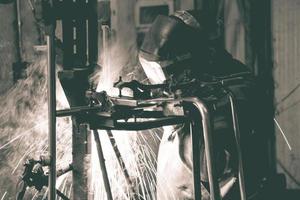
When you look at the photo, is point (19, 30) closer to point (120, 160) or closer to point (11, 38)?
point (11, 38)

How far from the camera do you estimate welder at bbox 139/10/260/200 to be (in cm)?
433

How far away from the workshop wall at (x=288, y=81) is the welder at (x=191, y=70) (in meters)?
2.57

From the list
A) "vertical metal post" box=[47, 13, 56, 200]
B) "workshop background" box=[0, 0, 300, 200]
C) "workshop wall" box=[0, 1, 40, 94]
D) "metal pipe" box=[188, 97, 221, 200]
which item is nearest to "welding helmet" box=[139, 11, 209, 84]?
"metal pipe" box=[188, 97, 221, 200]

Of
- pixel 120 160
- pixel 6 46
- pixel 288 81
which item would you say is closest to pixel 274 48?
pixel 288 81

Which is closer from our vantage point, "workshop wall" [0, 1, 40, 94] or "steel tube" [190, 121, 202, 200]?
"steel tube" [190, 121, 202, 200]

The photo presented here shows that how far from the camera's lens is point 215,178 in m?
3.23

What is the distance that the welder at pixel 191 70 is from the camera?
433 cm

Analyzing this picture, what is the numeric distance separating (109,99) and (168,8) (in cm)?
386

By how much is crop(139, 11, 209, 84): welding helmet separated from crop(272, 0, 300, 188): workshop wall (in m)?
2.74

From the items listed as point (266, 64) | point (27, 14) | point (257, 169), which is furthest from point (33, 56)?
Answer: point (257, 169)

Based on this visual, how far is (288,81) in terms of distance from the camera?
7.13 metres

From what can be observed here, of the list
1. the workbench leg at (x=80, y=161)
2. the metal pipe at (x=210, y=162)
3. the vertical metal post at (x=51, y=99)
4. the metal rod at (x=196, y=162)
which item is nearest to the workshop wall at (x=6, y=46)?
the workbench leg at (x=80, y=161)

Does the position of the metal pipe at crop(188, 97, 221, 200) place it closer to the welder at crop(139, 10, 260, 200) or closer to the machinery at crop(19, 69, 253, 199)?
the machinery at crop(19, 69, 253, 199)

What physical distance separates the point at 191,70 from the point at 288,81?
9.95 ft
